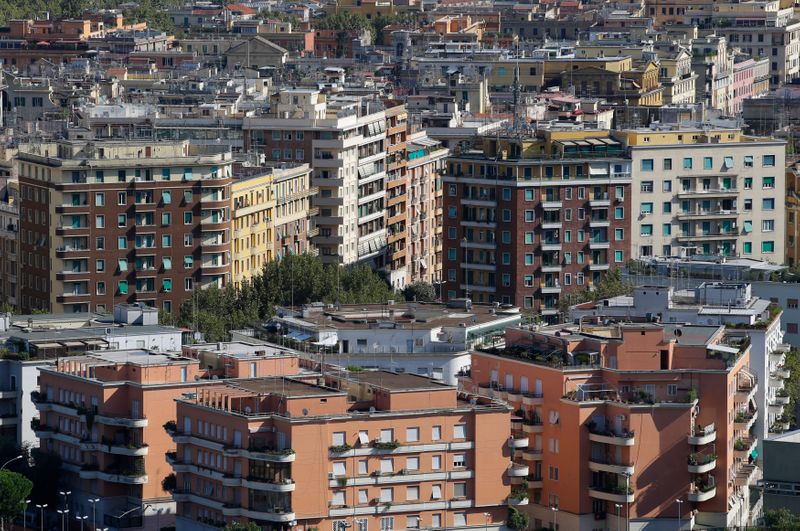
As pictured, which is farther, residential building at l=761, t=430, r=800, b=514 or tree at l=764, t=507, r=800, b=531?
residential building at l=761, t=430, r=800, b=514

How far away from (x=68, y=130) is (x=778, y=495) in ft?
166

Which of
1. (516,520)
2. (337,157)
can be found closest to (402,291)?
(337,157)

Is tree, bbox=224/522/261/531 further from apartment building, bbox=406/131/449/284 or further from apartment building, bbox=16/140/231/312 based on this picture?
apartment building, bbox=406/131/449/284

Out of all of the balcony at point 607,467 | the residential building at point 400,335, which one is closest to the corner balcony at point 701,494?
the balcony at point 607,467

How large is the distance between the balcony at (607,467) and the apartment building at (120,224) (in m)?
33.7

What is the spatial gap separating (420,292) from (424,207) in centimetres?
2026

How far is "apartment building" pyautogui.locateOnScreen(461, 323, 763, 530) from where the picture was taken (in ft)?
253

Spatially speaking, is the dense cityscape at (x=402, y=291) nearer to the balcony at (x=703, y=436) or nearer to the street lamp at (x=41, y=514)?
the balcony at (x=703, y=436)

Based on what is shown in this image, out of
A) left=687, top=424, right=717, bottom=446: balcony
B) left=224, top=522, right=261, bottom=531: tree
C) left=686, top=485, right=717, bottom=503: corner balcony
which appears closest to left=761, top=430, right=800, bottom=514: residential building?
left=686, top=485, right=717, bottom=503: corner balcony

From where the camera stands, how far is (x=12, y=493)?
260 ft

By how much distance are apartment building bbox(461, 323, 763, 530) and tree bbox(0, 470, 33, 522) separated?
12604 millimetres

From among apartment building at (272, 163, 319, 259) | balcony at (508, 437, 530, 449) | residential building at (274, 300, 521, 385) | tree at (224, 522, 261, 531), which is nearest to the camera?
tree at (224, 522, 261, 531)

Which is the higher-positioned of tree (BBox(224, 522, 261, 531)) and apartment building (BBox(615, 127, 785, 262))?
apartment building (BBox(615, 127, 785, 262))

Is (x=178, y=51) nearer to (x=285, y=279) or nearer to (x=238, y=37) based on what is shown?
(x=238, y=37)
